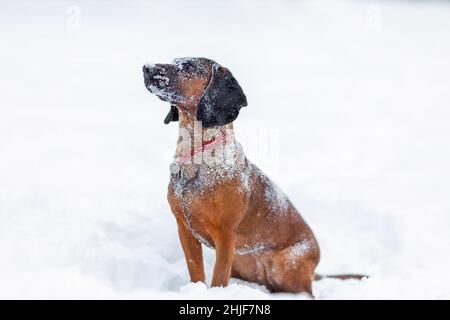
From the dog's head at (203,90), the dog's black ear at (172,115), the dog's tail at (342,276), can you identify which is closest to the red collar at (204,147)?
the dog's head at (203,90)

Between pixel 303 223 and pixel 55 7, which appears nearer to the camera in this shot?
pixel 303 223

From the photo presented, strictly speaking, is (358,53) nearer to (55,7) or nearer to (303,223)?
(55,7)

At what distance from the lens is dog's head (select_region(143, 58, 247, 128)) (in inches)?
143

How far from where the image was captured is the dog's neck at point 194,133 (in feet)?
12.3

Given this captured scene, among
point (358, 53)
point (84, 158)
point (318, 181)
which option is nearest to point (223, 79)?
point (318, 181)

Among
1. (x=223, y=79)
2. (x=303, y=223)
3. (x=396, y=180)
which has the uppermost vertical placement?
(x=223, y=79)

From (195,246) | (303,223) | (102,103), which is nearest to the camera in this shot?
(195,246)

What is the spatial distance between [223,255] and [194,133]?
0.70 meters

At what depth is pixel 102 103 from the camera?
35.0 feet

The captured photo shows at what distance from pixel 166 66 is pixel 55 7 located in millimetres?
15619

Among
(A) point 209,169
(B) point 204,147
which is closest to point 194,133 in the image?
(B) point 204,147

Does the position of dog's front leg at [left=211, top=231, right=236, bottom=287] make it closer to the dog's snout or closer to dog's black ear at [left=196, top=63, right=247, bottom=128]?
dog's black ear at [left=196, top=63, right=247, bottom=128]

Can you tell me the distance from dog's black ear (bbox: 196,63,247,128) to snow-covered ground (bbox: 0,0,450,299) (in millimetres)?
917

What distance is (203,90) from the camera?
3.71 meters
